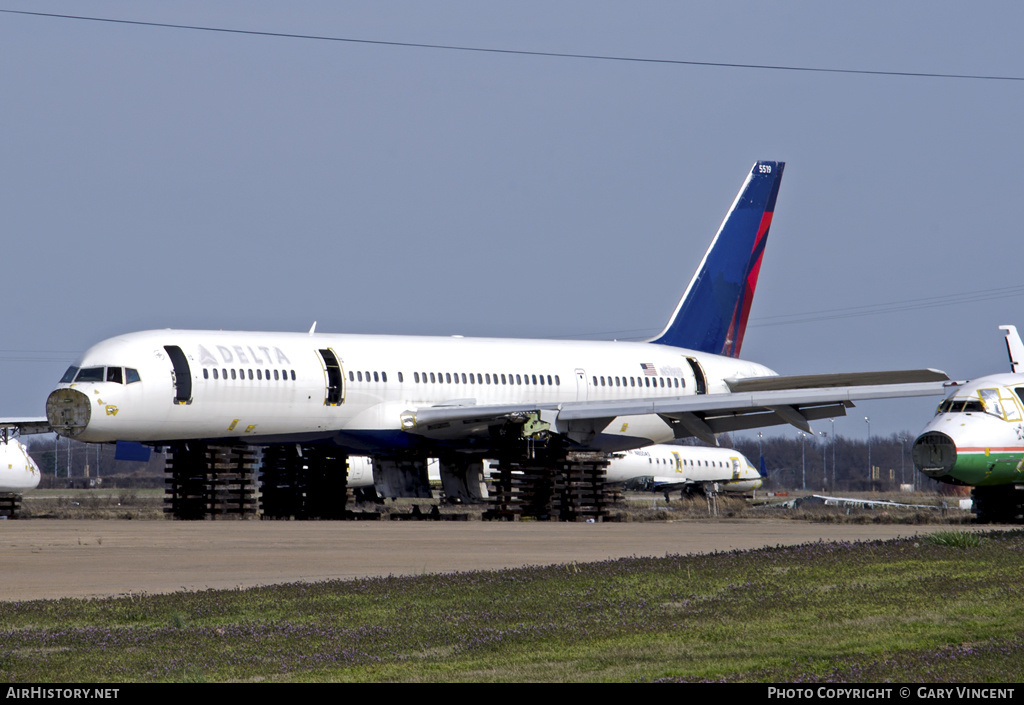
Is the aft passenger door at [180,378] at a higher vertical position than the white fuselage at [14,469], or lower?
higher

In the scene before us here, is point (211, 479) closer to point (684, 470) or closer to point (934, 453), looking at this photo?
point (934, 453)

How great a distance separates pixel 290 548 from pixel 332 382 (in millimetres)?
12891

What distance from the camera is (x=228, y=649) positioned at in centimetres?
1118

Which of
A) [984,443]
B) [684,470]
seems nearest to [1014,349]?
[984,443]

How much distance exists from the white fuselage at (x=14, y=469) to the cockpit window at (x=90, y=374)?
649 inches

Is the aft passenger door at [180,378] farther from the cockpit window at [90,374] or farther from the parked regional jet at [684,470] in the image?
the parked regional jet at [684,470]

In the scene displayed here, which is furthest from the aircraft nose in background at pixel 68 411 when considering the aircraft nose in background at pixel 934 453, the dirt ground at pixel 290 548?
the aircraft nose in background at pixel 934 453

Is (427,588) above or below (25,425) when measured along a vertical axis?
below

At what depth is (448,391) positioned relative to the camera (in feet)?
125

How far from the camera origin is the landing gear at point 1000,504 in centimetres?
3047

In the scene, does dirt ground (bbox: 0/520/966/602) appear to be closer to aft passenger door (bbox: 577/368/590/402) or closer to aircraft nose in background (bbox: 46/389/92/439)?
aircraft nose in background (bbox: 46/389/92/439)
